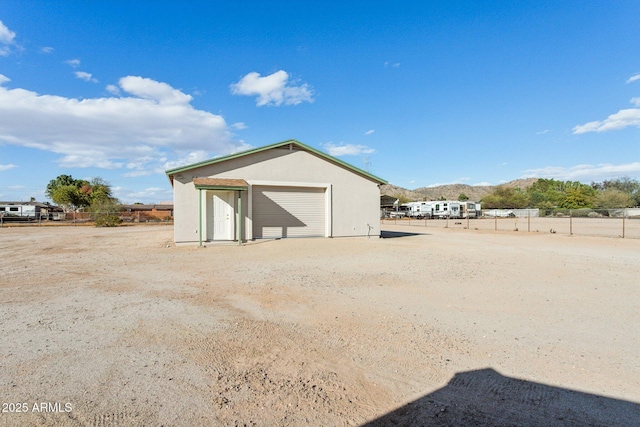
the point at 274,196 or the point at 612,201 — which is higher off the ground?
the point at 612,201

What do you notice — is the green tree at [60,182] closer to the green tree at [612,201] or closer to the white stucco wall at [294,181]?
the white stucco wall at [294,181]

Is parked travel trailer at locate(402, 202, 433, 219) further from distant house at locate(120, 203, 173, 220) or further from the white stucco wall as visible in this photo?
distant house at locate(120, 203, 173, 220)

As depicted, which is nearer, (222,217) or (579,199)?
(222,217)

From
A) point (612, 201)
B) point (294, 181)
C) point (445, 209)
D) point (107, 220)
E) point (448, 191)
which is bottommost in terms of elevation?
point (107, 220)

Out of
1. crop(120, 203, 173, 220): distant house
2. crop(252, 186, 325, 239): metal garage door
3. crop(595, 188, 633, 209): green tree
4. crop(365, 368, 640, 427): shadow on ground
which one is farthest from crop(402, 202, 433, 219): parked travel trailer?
crop(365, 368, 640, 427): shadow on ground

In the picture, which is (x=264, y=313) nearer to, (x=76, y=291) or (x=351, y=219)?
(x=76, y=291)

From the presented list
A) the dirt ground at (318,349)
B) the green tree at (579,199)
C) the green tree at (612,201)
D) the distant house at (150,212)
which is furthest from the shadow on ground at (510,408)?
the green tree at (579,199)

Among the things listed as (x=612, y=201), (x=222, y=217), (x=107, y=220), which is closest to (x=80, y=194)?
(x=107, y=220)

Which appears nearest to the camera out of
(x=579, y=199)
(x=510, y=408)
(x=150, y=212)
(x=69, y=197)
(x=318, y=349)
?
(x=510, y=408)

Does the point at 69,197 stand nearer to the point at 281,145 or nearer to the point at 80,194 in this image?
the point at 80,194

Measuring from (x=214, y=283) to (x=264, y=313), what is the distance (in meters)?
2.64

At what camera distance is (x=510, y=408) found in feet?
9.37

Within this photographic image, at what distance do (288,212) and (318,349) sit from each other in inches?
494

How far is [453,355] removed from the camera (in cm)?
389
